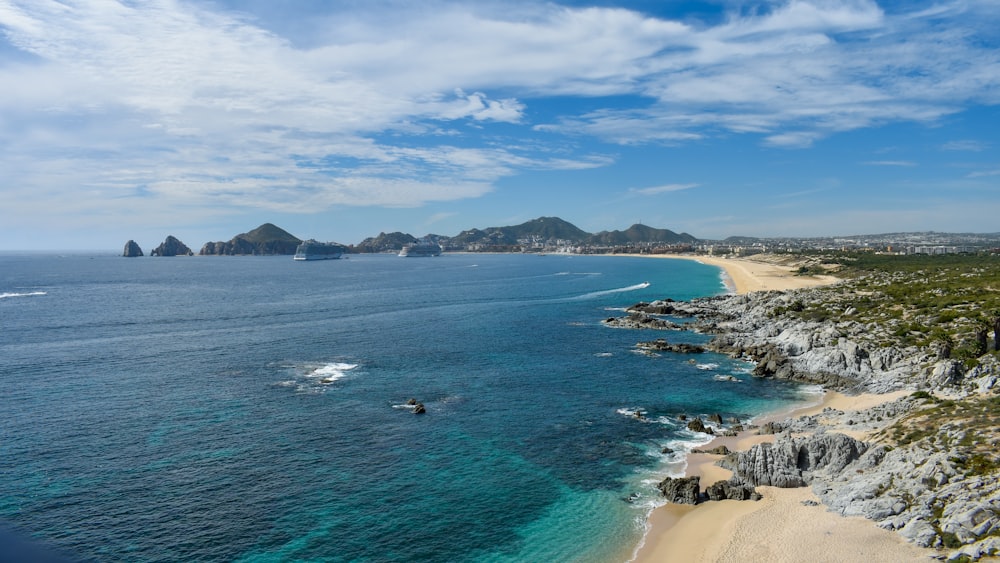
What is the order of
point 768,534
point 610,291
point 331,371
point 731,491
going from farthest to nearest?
1. point 610,291
2. point 331,371
3. point 731,491
4. point 768,534

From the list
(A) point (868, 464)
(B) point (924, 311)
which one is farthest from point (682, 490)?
(B) point (924, 311)

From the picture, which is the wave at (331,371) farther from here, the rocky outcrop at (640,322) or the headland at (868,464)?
the rocky outcrop at (640,322)

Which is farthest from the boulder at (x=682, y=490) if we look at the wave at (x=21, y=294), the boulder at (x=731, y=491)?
the wave at (x=21, y=294)

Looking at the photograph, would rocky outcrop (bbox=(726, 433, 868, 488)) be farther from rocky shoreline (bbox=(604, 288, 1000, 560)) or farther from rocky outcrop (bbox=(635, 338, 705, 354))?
rocky outcrop (bbox=(635, 338, 705, 354))

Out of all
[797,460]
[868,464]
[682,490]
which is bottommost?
[682,490]

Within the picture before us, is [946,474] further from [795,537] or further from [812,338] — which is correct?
[812,338]

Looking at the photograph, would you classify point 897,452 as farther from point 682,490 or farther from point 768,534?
point 682,490

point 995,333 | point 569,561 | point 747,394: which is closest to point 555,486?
point 569,561
